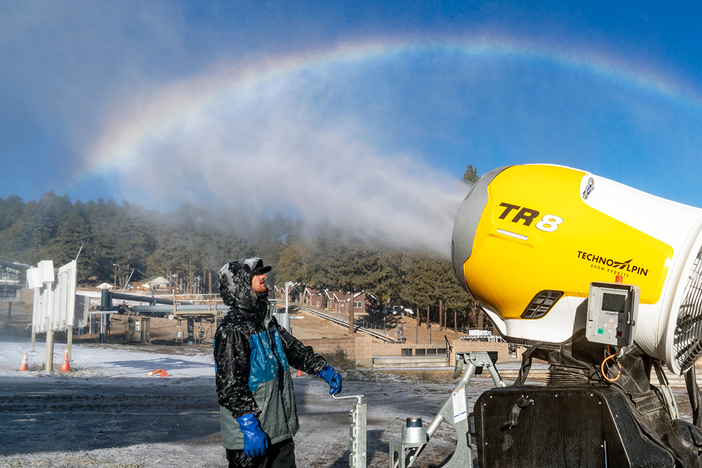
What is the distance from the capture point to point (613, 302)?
2.92m

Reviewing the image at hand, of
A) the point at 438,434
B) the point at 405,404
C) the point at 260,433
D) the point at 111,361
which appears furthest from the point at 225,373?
the point at 111,361

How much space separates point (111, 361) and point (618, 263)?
16.6 meters

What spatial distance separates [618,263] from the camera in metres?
3.06

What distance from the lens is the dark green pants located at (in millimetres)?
3287

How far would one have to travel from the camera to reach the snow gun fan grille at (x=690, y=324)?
3043mm

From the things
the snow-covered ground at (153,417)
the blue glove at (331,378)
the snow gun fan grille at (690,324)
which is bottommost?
the snow-covered ground at (153,417)

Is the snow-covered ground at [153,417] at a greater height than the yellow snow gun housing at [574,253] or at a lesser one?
lesser

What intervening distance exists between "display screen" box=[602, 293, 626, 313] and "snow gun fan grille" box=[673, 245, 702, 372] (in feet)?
1.41

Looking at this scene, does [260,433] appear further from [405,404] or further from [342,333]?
[342,333]

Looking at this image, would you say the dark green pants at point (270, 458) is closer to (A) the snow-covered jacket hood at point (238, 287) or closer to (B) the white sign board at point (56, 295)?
(A) the snow-covered jacket hood at point (238, 287)

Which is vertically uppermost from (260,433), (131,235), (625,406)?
(131,235)

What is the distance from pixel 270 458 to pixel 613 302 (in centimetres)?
243

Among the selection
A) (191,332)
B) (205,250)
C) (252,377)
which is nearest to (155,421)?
(252,377)

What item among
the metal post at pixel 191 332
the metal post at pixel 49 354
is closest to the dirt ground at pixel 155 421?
the metal post at pixel 49 354
